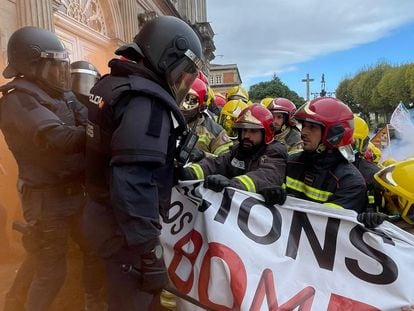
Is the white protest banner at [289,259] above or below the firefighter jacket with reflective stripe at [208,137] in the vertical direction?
below

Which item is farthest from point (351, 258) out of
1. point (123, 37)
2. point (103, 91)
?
point (123, 37)

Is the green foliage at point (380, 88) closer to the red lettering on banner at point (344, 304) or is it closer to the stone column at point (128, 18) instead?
the stone column at point (128, 18)

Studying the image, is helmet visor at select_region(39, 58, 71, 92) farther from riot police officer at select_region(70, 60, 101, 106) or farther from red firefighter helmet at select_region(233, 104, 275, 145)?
red firefighter helmet at select_region(233, 104, 275, 145)

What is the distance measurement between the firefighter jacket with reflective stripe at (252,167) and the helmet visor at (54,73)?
3.93ft

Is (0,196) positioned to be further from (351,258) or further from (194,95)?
(351,258)

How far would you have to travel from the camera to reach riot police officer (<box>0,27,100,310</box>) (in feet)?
8.43

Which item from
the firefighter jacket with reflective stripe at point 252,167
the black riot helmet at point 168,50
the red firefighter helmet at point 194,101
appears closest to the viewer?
the black riot helmet at point 168,50

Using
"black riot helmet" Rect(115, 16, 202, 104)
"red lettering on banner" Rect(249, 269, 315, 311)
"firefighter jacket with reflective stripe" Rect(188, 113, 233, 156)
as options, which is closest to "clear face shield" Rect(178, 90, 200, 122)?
"firefighter jacket with reflective stripe" Rect(188, 113, 233, 156)

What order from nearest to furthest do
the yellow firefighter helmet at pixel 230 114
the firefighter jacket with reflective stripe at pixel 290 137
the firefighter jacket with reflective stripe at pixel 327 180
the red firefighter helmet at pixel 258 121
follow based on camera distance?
the firefighter jacket with reflective stripe at pixel 327 180, the red firefighter helmet at pixel 258 121, the firefighter jacket with reflective stripe at pixel 290 137, the yellow firefighter helmet at pixel 230 114

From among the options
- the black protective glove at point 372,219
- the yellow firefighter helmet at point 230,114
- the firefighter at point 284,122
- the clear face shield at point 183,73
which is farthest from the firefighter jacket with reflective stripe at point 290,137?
the clear face shield at point 183,73

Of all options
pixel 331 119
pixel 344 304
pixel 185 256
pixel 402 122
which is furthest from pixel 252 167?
pixel 402 122

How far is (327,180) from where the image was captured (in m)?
2.89

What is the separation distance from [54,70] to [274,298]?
6.70 feet

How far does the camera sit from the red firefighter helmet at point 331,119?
2.88 m
